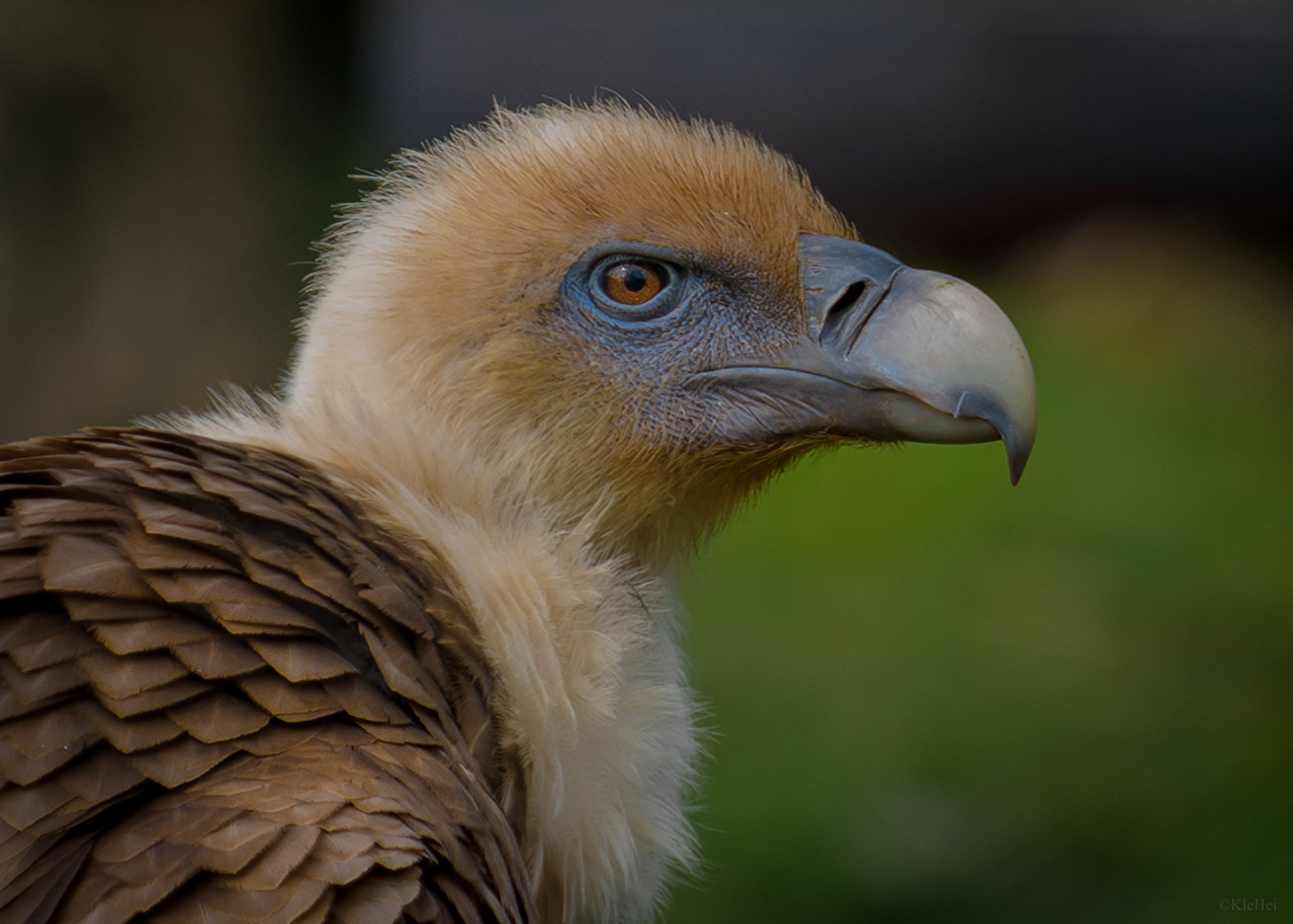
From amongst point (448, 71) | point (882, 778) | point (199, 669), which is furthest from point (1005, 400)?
point (448, 71)

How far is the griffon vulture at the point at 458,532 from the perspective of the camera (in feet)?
7.11

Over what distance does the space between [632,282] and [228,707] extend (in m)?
1.38

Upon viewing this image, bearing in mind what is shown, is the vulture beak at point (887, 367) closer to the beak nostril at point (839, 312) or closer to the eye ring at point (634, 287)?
the beak nostril at point (839, 312)

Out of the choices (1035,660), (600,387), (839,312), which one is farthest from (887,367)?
(1035,660)

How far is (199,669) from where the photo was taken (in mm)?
2301

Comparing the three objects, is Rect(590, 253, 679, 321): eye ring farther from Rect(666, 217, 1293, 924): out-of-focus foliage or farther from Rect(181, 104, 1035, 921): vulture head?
Rect(666, 217, 1293, 924): out-of-focus foliage

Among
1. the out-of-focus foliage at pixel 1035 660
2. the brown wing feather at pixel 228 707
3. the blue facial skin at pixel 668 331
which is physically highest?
the blue facial skin at pixel 668 331

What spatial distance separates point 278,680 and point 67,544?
40cm

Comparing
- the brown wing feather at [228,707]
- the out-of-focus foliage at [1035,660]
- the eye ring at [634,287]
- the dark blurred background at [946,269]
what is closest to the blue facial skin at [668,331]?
the eye ring at [634,287]

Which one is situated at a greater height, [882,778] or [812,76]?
[812,76]

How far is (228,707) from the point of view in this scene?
90.5 inches

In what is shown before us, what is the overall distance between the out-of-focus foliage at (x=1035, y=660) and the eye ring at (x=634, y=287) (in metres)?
1.50

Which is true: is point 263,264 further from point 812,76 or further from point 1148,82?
point 1148,82

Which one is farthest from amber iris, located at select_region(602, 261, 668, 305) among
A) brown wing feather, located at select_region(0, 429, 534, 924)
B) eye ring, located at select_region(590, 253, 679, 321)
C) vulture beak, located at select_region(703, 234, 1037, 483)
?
brown wing feather, located at select_region(0, 429, 534, 924)
